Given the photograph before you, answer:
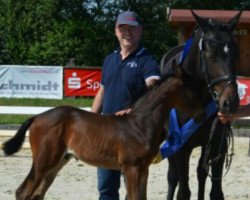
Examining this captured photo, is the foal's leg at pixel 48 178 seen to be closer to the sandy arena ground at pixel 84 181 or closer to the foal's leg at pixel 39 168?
the foal's leg at pixel 39 168

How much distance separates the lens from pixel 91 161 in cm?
417

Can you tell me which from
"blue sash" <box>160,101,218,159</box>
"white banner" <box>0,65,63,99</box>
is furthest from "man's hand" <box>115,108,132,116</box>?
"white banner" <box>0,65,63,99</box>

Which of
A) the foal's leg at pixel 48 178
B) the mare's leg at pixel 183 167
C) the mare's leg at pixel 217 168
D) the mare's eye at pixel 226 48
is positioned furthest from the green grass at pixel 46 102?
the mare's eye at pixel 226 48

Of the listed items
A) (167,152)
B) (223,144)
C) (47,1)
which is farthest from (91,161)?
(47,1)

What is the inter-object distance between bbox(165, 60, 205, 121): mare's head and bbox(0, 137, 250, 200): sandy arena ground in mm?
2470

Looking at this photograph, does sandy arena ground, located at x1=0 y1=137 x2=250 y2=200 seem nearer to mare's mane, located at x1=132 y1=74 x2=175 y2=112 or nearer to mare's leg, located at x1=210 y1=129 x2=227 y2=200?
mare's leg, located at x1=210 y1=129 x2=227 y2=200

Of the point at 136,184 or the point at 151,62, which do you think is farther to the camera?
the point at 151,62

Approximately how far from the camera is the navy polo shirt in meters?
4.51

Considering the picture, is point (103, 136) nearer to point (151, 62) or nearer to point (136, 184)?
point (136, 184)

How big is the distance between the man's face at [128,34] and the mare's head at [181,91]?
23.0 inches

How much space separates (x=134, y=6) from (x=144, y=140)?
27.0 metres

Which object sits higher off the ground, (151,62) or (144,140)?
(151,62)

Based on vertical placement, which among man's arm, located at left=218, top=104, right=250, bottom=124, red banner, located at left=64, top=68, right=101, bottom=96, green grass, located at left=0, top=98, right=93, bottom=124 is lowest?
green grass, located at left=0, top=98, right=93, bottom=124

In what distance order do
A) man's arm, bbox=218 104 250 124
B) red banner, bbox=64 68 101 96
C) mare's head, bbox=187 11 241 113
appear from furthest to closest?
red banner, bbox=64 68 101 96 < man's arm, bbox=218 104 250 124 < mare's head, bbox=187 11 241 113
